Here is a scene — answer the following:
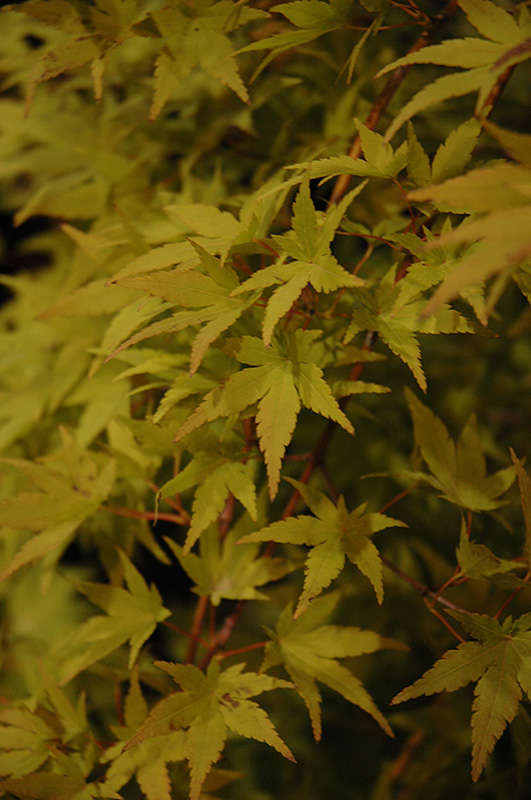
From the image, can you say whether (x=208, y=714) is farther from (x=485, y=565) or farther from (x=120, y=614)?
(x=485, y=565)

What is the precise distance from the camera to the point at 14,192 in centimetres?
168

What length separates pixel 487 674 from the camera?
61cm

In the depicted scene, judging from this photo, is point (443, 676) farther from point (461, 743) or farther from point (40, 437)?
point (40, 437)

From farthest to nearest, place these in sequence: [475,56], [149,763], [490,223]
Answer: [149,763]
[475,56]
[490,223]

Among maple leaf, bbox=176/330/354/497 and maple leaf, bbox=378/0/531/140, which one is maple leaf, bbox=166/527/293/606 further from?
maple leaf, bbox=378/0/531/140

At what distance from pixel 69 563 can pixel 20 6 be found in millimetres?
1422

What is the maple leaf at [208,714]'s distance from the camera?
2.02 feet

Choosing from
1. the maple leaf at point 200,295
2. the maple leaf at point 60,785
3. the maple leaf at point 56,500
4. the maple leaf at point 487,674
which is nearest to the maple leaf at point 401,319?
the maple leaf at point 200,295

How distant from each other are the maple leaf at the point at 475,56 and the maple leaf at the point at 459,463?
1.10ft

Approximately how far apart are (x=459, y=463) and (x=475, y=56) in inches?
17.8

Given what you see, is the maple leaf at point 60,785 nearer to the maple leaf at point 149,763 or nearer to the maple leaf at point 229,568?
the maple leaf at point 149,763

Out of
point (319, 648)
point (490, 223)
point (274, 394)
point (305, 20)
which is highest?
point (305, 20)

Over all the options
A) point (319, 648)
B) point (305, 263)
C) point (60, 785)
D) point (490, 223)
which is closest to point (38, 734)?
point (60, 785)

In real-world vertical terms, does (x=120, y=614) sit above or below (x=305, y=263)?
below
